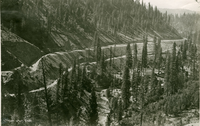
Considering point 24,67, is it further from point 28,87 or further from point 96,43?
point 96,43

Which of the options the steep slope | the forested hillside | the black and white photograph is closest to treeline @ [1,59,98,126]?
the black and white photograph

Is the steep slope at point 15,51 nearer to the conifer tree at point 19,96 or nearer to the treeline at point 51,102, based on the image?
the treeline at point 51,102

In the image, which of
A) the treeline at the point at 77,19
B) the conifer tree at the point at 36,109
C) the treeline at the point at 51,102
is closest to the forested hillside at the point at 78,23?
the treeline at the point at 77,19

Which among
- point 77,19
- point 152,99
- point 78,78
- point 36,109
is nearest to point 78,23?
point 77,19

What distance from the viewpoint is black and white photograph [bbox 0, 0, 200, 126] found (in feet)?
131

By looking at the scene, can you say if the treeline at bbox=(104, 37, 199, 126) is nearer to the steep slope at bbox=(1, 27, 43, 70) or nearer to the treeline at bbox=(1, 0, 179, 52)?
the steep slope at bbox=(1, 27, 43, 70)

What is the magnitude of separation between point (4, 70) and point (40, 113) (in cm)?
1342

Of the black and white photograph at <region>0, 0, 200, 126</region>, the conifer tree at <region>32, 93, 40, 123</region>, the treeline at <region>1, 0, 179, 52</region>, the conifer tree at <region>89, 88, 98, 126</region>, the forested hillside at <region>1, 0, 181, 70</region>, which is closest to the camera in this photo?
the conifer tree at <region>32, 93, 40, 123</region>

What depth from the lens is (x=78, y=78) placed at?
2132 inches

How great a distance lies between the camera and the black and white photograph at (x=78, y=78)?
4003cm

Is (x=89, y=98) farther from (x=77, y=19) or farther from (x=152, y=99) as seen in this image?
(x=77, y=19)

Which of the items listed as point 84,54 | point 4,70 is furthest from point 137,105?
point 4,70

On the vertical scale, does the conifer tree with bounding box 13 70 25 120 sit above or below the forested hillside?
below

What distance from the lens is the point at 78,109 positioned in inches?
1865
